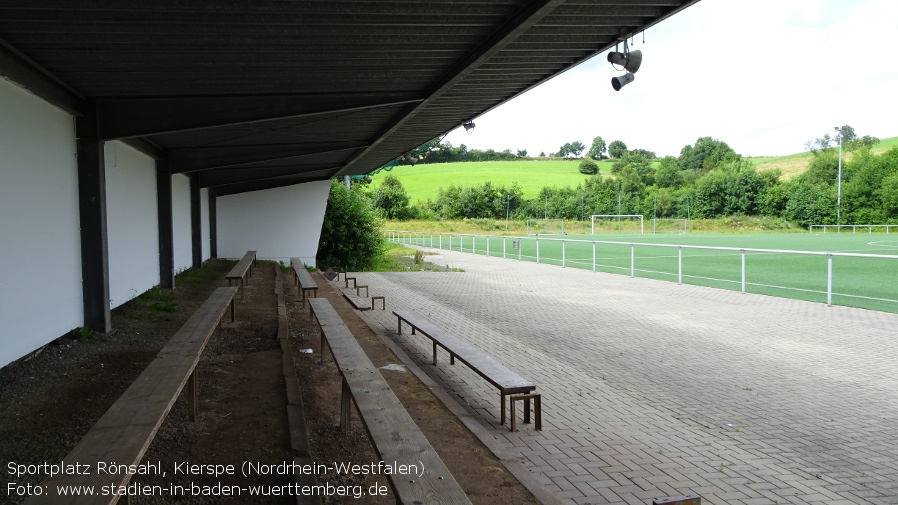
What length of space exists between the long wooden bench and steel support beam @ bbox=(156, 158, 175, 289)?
7468 mm

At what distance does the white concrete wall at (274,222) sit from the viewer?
2080cm

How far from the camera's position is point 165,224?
12086 millimetres

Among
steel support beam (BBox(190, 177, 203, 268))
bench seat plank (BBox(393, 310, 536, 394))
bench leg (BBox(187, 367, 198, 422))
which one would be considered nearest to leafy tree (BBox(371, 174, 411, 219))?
steel support beam (BBox(190, 177, 203, 268))

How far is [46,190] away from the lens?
21.3 ft

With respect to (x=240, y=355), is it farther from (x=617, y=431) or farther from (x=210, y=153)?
(x=210, y=153)

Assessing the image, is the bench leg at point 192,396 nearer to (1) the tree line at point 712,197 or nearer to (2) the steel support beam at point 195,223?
(2) the steel support beam at point 195,223

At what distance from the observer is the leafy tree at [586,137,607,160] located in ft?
431

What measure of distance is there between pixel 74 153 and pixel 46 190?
35.1 inches

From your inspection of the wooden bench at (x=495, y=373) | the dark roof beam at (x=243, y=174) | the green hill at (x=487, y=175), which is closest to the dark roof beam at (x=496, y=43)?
the wooden bench at (x=495, y=373)

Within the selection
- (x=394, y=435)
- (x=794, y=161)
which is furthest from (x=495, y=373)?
(x=794, y=161)

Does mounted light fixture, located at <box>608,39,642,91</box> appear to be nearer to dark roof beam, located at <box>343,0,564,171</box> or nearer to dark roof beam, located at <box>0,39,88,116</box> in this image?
dark roof beam, located at <box>343,0,564,171</box>

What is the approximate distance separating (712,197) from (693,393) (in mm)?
71420

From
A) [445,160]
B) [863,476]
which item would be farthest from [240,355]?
[445,160]

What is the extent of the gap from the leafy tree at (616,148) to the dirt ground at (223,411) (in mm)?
126872
